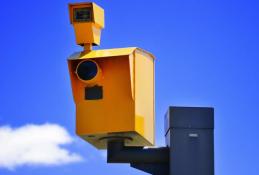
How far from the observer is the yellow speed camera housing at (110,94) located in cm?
858

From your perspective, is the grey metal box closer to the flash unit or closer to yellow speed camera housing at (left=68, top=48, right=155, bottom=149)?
yellow speed camera housing at (left=68, top=48, right=155, bottom=149)

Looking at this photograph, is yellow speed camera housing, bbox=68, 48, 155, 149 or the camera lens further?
the camera lens

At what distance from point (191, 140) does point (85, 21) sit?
6.23 ft

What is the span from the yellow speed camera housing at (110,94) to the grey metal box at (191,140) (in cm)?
34

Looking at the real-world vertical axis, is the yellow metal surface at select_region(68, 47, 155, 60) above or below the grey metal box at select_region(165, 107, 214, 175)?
above

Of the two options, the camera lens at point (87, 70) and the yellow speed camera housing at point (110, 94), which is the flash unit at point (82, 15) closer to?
the yellow speed camera housing at point (110, 94)

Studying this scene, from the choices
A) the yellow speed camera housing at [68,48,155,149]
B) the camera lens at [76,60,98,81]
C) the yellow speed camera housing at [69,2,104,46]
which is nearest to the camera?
the yellow speed camera housing at [68,48,155,149]

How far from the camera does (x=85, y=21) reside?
8867mm

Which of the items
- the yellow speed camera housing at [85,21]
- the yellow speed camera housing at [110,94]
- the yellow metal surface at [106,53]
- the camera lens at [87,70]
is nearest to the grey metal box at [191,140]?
the yellow speed camera housing at [110,94]

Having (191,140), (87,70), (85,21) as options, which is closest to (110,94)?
(87,70)

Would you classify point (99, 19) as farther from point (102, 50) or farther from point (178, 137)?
point (178, 137)

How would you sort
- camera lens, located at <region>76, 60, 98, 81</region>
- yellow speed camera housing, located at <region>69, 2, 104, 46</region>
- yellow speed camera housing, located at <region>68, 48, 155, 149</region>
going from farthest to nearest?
yellow speed camera housing, located at <region>69, 2, 104, 46</region>, camera lens, located at <region>76, 60, 98, 81</region>, yellow speed camera housing, located at <region>68, 48, 155, 149</region>

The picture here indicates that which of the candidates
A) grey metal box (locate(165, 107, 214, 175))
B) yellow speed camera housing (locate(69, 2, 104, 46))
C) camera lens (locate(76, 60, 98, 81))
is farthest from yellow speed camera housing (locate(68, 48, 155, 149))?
grey metal box (locate(165, 107, 214, 175))

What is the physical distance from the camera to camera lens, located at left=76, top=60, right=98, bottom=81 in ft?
28.6
